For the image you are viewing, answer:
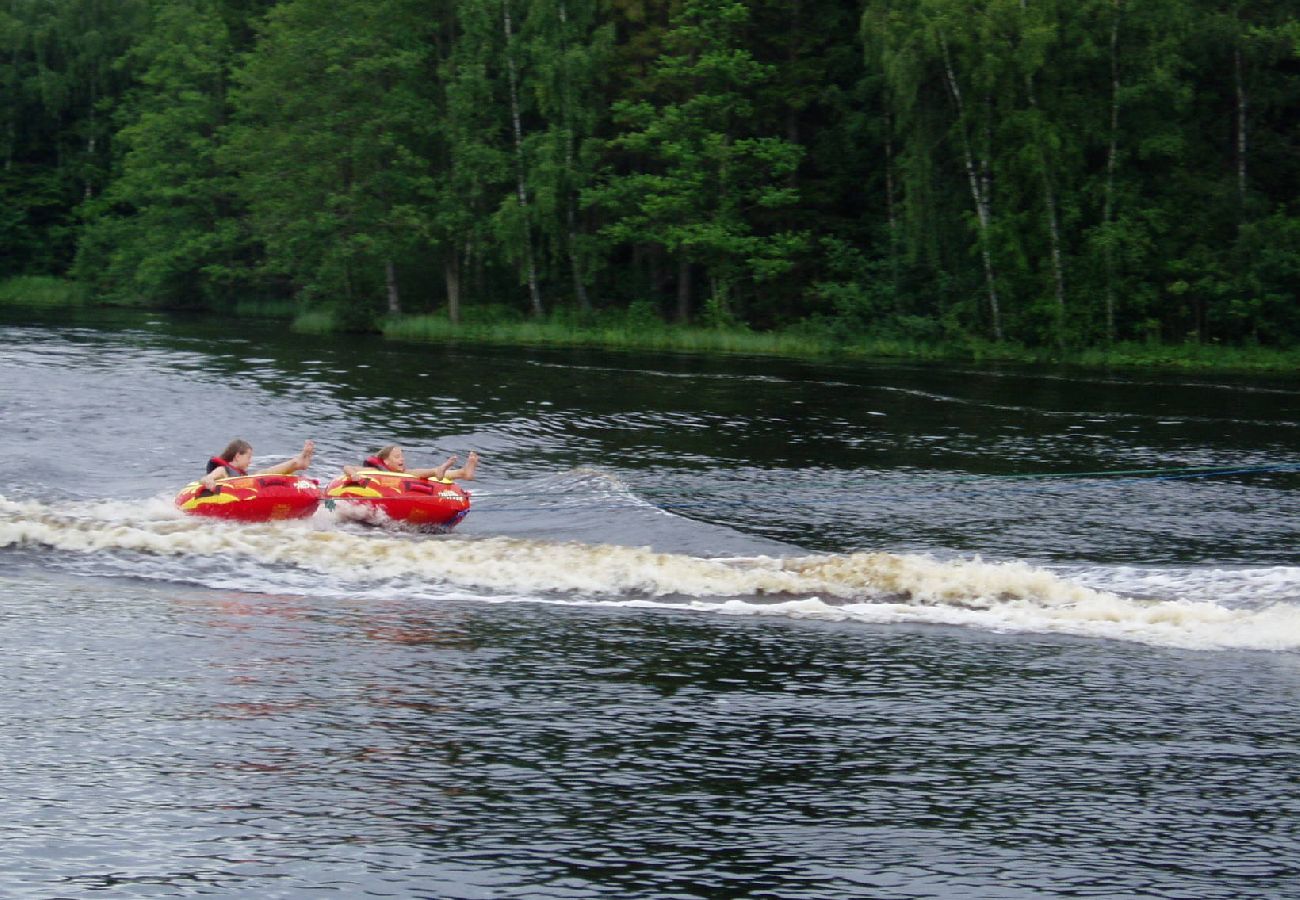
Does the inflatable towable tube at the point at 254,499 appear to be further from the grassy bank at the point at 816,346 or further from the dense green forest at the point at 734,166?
the dense green forest at the point at 734,166

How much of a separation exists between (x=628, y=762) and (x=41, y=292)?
60.9 metres

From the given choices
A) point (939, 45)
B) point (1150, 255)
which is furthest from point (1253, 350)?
point (939, 45)

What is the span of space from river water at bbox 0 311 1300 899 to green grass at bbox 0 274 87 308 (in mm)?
41244

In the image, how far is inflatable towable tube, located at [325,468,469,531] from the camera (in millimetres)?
16672

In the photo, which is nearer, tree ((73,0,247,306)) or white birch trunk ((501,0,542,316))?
white birch trunk ((501,0,542,316))

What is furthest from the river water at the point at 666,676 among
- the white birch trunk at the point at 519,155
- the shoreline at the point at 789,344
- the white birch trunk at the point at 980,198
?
the white birch trunk at the point at 519,155

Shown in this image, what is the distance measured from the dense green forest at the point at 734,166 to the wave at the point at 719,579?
99.6 ft

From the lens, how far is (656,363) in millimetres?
39000

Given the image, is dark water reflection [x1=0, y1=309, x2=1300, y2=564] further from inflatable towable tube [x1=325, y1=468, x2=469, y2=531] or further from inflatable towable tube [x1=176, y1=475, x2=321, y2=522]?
inflatable towable tube [x1=176, y1=475, x2=321, y2=522]

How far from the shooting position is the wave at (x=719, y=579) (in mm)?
12781

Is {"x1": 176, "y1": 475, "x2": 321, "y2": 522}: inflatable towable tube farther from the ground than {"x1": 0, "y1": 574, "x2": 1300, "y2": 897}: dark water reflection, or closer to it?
farther from the ground

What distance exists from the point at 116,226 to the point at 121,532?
52.5 metres

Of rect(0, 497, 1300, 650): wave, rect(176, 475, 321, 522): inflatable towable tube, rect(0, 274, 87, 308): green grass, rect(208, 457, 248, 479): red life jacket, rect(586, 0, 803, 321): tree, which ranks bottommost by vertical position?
rect(0, 497, 1300, 650): wave

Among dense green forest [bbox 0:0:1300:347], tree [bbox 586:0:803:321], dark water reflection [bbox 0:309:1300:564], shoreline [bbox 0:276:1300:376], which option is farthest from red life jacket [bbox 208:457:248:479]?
tree [bbox 586:0:803:321]
